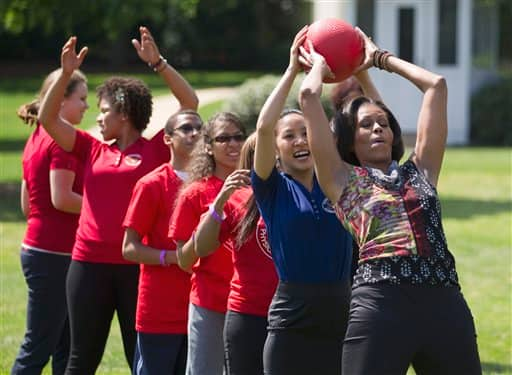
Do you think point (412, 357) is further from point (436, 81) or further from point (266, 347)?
point (436, 81)

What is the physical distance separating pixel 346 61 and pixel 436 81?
0.42m

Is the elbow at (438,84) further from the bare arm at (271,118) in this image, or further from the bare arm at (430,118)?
the bare arm at (271,118)

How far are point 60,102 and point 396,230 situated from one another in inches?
115

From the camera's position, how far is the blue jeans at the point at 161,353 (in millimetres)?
5941

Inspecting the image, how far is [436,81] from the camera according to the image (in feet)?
15.9

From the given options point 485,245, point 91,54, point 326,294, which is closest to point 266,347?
point 326,294

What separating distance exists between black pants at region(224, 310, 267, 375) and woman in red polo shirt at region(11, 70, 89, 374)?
190cm

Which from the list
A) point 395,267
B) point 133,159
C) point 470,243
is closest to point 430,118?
point 395,267

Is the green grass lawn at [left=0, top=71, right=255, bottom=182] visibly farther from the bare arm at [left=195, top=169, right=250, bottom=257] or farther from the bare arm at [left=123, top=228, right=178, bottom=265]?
the bare arm at [left=195, top=169, right=250, bottom=257]

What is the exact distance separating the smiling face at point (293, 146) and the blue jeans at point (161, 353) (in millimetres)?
1284

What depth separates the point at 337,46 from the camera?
4.98m

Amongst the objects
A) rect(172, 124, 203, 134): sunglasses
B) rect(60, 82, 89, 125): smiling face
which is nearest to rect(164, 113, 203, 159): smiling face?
rect(172, 124, 203, 134): sunglasses

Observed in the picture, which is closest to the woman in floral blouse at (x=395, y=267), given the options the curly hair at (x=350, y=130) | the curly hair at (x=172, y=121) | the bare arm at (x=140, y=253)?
the curly hair at (x=350, y=130)

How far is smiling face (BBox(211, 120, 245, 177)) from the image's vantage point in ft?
19.1
